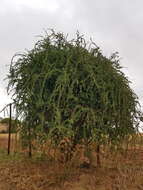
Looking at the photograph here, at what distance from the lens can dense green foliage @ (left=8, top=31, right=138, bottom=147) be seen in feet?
26.6

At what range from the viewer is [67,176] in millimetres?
8750

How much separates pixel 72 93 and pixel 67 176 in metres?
1.90

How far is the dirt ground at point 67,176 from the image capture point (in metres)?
8.28

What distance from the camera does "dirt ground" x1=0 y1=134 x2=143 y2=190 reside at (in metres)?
8.28

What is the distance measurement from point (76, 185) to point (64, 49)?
3.04 meters

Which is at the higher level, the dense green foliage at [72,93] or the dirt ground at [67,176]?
the dense green foliage at [72,93]

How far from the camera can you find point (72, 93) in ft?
27.2

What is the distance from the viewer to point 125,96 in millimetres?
8852

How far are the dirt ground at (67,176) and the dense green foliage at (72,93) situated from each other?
2.64ft

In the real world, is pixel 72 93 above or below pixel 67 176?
above

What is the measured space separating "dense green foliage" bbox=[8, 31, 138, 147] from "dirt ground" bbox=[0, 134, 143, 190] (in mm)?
803

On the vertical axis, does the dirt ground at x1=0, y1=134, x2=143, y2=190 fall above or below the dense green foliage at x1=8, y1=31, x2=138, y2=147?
below

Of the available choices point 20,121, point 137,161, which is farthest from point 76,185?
point 137,161

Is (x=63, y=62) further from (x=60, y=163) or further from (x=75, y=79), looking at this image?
(x=60, y=163)
